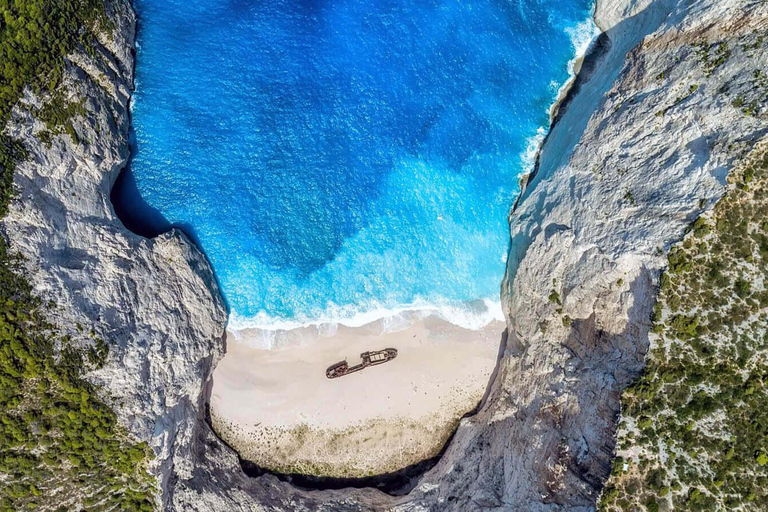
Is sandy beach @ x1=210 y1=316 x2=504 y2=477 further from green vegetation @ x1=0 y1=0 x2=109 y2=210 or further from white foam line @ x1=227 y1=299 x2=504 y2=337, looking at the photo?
green vegetation @ x1=0 y1=0 x2=109 y2=210

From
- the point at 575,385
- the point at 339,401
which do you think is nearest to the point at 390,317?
the point at 339,401

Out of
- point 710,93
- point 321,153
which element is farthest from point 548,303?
point 321,153

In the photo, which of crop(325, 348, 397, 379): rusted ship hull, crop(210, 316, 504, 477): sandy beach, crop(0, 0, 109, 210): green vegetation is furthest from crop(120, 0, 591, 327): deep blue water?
crop(0, 0, 109, 210): green vegetation

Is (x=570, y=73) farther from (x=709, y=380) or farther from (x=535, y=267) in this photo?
(x=709, y=380)

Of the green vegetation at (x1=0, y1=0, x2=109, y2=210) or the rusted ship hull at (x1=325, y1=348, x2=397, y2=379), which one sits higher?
the green vegetation at (x1=0, y1=0, x2=109, y2=210)

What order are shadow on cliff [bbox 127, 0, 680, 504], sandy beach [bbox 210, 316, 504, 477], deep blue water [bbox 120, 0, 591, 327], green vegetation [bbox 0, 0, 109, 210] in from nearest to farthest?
shadow on cliff [bbox 127, 0, 680, 504] < green vegetation [bbox 0, 0, 109, 210] < sandy beach [bbox 210, 316, 504, 477] < deep blue water [bbox 120, 0, 591, 327]

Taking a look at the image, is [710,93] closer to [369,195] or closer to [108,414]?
[369,195]
